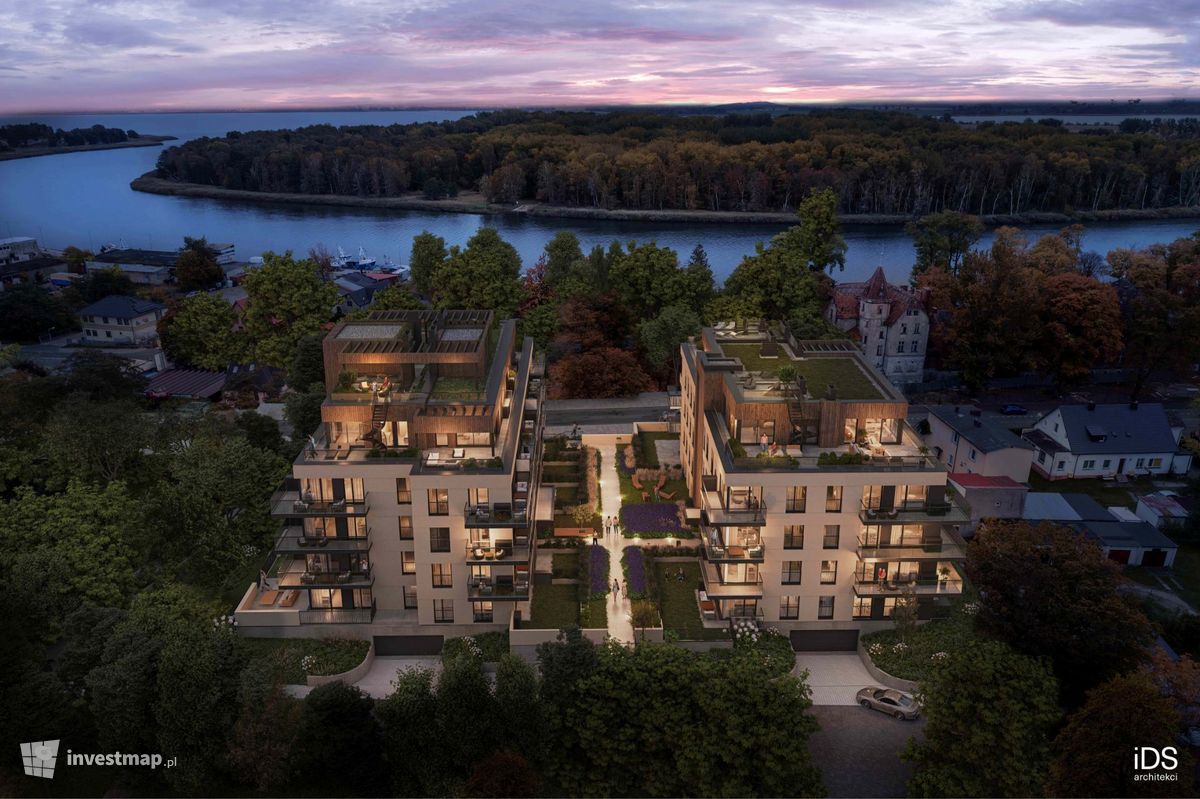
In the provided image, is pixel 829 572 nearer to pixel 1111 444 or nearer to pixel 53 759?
pixel 1111 444

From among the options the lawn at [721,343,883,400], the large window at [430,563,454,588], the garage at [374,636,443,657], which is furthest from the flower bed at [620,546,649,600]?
the lawn at [721,343,883,400]

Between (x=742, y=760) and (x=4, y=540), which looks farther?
(x=4, y=540)

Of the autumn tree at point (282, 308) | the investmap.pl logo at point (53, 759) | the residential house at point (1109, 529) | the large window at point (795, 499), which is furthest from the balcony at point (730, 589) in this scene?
the autumn tree at point (282, 308)

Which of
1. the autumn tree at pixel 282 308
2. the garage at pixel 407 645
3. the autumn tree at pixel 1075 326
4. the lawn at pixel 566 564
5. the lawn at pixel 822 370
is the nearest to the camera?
the garage at pixel 407 645

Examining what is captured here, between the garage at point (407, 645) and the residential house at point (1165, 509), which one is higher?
the residential house at point (1165, 509)

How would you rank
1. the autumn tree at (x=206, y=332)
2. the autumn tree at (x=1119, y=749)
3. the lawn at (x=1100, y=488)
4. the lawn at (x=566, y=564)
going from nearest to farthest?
the autumn tree at (x=1119, y=749) → the lawn at (x=566, y=564) → the lawn at (x=1100, y=488) → the autumn tree at (x=206, y=332)

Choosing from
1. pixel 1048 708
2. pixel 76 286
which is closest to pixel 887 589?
pixel 1048 708

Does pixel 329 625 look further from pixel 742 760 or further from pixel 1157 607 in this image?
pixel 1157 607

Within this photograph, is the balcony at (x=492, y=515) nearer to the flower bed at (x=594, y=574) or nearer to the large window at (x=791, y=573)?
the flower bed at (x=594, y=574)
